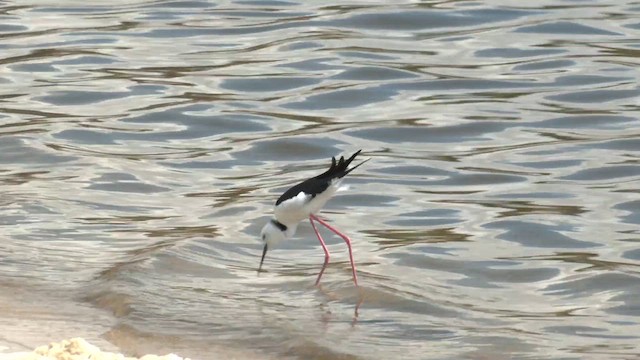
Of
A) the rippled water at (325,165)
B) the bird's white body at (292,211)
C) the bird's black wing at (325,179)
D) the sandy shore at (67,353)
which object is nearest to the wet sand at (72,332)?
the rippled water at (325,165)

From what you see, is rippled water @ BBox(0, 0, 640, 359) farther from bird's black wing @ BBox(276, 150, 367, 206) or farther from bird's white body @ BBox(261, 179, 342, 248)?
bird's black wing @ BBox(276, 150, 367, 206)

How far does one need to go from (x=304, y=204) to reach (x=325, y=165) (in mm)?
2811

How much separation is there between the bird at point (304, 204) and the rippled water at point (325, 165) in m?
0.22

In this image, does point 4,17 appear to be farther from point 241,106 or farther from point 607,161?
point 607,161

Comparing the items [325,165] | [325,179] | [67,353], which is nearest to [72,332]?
[67,353]

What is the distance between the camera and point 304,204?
28.9 feet

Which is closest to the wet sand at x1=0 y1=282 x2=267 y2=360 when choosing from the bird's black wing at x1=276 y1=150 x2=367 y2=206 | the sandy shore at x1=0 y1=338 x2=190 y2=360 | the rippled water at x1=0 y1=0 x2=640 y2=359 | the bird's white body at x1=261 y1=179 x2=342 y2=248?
the rippled water at x1=0 y1=0 x2=640 y2=359

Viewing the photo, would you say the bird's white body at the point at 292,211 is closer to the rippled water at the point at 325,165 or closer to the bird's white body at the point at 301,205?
the bird's white body at the point at 301,205

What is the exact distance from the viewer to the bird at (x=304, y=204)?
860cm

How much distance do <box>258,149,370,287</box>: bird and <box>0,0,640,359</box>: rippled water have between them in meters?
0.22

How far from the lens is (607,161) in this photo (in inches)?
447

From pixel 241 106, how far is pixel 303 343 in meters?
6.05

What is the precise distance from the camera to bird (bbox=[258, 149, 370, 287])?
8602 mm

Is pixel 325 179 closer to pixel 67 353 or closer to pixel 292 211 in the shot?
pixel 292 211
